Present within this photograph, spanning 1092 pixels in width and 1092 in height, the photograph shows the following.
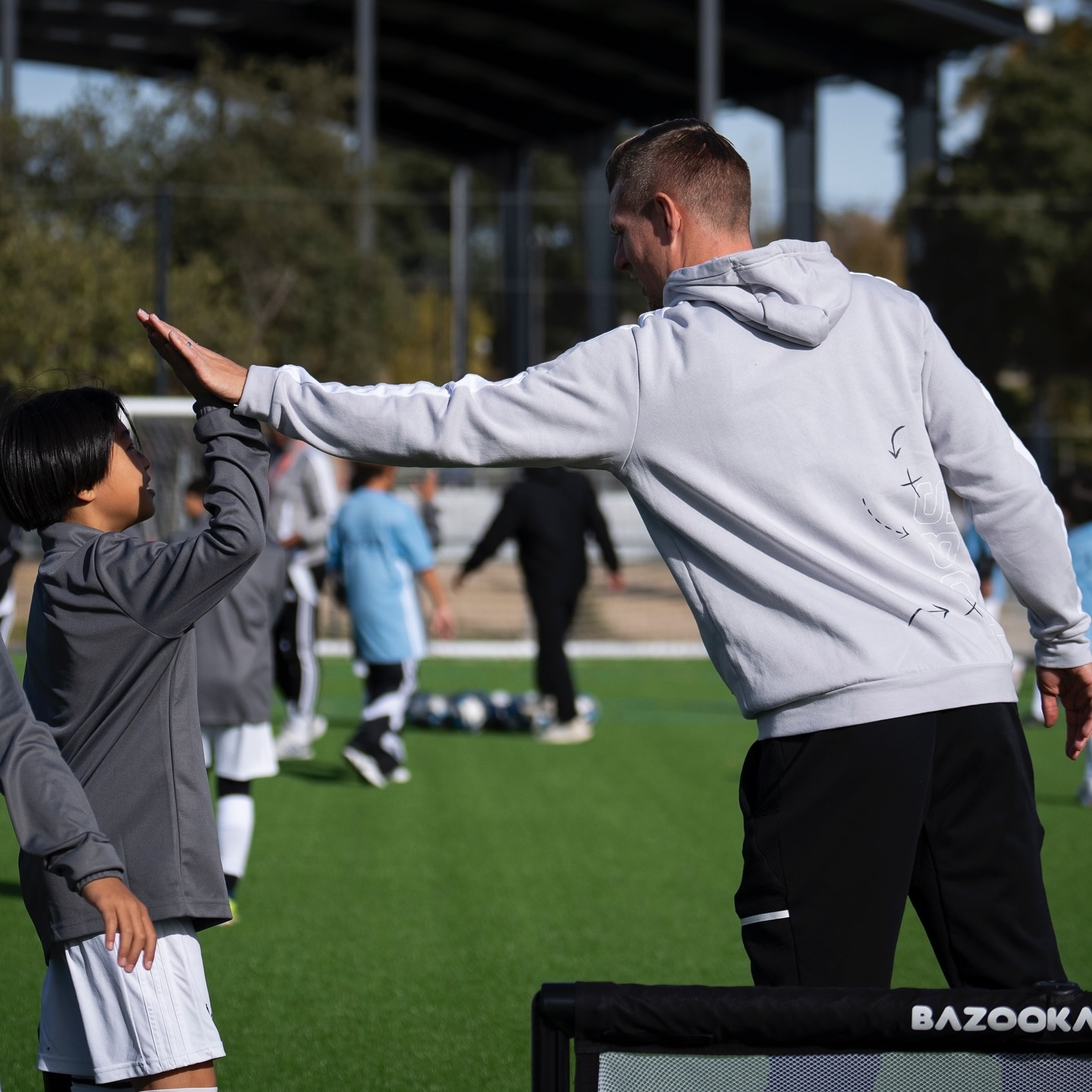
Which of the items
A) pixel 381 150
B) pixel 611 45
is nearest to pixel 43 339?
pixel 611 45

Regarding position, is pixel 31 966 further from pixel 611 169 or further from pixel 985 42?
pixel 985 42

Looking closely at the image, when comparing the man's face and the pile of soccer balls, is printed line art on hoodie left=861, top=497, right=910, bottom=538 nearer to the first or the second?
the man's face

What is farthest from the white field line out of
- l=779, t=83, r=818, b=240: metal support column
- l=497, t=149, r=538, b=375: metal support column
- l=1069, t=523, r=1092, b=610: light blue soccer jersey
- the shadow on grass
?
l=779, t=83, r=818, b=240: metal support column

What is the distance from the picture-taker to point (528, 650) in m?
16.7

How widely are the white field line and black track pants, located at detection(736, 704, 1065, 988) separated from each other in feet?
45.4

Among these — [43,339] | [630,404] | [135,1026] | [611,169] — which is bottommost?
[135,1026]

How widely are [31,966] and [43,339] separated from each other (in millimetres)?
14041

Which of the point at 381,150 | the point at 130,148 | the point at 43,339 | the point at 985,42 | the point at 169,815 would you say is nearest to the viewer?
the point at 169,815

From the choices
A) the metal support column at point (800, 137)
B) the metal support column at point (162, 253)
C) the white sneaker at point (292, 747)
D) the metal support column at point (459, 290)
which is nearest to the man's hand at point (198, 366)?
the white sneaker at point (292, 747)

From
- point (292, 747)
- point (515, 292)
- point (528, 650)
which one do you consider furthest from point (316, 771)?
point (515, 292)

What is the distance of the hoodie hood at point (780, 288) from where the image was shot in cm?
238

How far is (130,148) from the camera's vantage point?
80.4 ft

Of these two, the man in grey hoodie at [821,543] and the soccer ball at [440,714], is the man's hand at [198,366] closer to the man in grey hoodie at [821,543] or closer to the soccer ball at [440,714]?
the man in grey hoodie at [821,543]

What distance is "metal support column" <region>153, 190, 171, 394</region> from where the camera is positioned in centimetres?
1677
